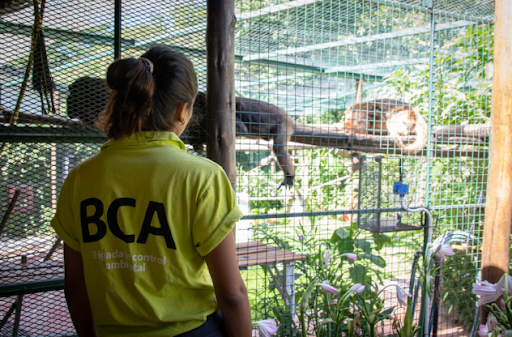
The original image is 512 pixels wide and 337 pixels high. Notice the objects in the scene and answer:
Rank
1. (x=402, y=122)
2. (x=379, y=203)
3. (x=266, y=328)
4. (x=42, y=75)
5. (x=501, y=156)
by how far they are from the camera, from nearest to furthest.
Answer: (x=266, y=328) < (x=42, y=75) < (x=501, y=156) < (x=379, y=203) < (x=402, y=122)

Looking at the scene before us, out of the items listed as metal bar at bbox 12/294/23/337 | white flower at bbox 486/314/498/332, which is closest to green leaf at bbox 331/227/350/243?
white flower at bbox 486/314/498/332

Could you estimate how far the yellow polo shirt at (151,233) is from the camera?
84cm

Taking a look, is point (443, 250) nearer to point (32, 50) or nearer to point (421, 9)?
point (421, 9)

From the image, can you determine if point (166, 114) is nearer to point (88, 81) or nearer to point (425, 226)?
point (88, 81)

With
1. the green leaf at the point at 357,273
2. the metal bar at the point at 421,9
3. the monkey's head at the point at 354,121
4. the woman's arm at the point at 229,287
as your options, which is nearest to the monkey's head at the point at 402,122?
the monkey's head at the point at 354,121

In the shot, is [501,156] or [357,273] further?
[357,273]

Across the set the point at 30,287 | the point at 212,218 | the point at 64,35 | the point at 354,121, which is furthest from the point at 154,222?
the point at 354,121

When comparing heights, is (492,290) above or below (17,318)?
above

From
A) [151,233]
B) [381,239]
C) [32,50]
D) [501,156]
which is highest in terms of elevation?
[32,50]

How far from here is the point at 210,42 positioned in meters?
1.70

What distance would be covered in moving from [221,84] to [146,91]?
2.78 ft

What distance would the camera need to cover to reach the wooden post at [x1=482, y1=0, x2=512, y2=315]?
2564 mm

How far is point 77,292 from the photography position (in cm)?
103

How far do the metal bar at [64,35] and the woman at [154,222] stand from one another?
1105 millimetres
